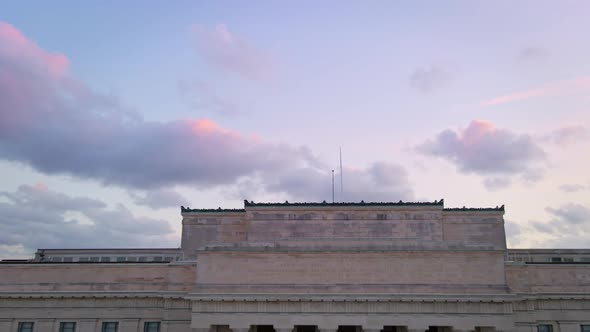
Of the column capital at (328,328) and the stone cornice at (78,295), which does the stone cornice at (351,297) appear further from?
the stone cornice at (78,295)

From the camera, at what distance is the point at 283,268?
39438 millimetres

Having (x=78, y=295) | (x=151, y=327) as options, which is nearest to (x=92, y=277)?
(x=78, y=295)

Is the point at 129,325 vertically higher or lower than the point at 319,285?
lower

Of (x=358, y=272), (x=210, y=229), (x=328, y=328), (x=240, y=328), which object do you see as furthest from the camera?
(x=210, y=229)

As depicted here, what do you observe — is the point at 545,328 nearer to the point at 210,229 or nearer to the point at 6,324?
the point at 210,229

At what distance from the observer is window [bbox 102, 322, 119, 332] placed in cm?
4250

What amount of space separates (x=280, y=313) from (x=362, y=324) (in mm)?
6248

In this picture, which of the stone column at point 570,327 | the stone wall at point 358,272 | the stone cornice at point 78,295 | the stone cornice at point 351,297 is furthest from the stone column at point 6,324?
the stone column at point 570,327

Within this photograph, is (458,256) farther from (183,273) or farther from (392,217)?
(183,273)

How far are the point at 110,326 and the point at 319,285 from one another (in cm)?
1851

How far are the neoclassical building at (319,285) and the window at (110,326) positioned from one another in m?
0.08

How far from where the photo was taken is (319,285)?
3875 centimetres

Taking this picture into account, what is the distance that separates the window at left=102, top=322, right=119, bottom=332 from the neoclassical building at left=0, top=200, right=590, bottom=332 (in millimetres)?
85

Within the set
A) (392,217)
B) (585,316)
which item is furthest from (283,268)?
(585,316)
